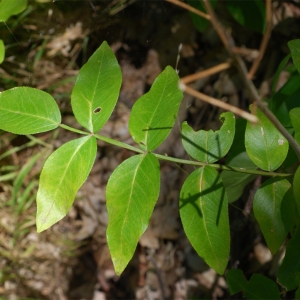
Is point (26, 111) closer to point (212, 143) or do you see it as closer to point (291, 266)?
point (212, 143)

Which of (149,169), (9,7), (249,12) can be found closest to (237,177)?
(149,169)

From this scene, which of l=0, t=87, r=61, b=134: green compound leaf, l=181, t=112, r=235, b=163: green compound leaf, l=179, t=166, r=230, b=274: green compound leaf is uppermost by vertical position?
l=0, t=87, r=61, b=134: green compound leaf

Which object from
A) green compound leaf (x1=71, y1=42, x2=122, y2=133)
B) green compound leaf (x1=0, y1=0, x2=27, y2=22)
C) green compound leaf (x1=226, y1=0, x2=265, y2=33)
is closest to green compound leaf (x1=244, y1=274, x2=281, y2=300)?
green compound leaf (x1=71, y1=42, x2=122, y2=133)

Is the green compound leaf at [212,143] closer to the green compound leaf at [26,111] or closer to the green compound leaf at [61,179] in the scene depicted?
the green compound leaf at [61,179]

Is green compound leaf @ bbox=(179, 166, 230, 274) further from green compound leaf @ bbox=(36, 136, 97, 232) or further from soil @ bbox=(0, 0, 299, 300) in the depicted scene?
soil @ bbox=(0, 0, 299, 300)

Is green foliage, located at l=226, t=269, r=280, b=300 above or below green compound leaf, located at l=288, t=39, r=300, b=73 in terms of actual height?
below

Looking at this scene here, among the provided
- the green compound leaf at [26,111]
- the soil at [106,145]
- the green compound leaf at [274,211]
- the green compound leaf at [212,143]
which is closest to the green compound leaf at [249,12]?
the soil at [106,145]

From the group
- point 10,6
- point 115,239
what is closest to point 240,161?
point 115,239
